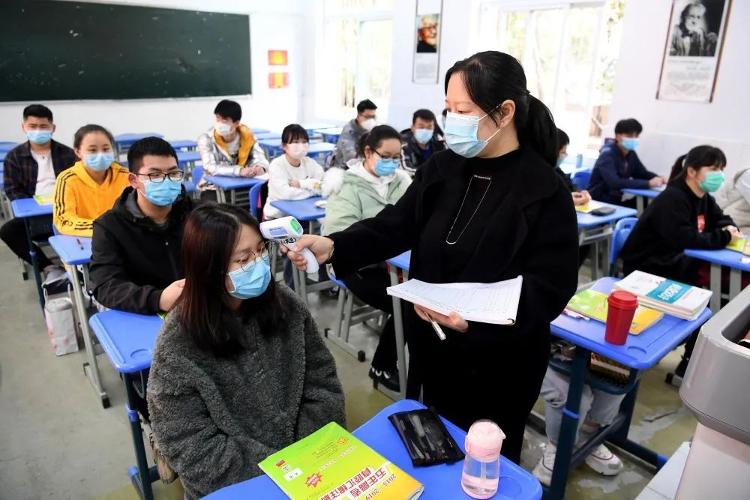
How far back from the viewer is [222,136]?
474 cm

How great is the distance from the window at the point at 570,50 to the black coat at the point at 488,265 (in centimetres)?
477

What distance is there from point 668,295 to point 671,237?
1060 mm

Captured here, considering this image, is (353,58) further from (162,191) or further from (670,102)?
(162,191)

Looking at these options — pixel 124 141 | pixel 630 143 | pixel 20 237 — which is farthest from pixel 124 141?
pixel 630 143

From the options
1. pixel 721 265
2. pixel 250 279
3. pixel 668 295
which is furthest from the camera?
pixel 721 265

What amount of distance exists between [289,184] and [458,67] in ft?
8.98

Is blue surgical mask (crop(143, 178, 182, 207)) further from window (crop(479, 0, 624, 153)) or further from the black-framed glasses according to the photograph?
window (crop(479, 0, 624, 153))

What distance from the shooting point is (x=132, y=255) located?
2035 millimetres

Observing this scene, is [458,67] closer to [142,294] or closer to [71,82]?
[142,294]

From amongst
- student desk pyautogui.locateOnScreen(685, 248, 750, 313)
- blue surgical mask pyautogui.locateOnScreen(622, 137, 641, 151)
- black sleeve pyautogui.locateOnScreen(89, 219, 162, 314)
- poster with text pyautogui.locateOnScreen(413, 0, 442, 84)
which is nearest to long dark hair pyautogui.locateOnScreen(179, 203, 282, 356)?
black sleeve pyautogui.locateOnScreen(89, 219, 162, 314)

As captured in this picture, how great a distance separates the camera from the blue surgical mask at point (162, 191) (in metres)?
2.08

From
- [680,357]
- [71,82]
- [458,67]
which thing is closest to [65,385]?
[458,67]

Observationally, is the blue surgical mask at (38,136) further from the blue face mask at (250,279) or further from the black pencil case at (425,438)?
the black pencil case at (425,438)

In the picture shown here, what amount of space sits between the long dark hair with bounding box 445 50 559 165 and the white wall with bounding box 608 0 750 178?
163 inches
